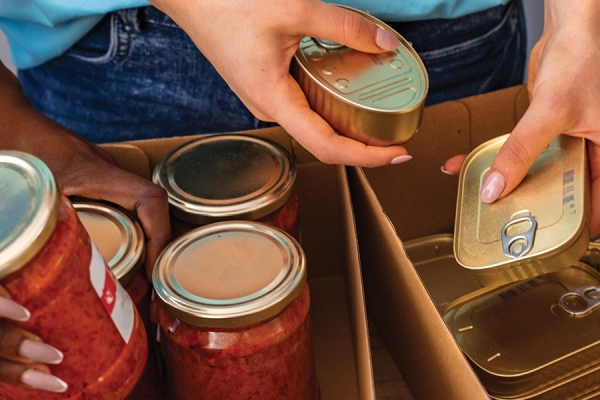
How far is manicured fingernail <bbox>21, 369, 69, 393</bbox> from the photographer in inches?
18.2

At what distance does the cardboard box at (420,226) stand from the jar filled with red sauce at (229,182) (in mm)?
111

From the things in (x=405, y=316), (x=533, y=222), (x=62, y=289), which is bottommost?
(x=405, y=316)

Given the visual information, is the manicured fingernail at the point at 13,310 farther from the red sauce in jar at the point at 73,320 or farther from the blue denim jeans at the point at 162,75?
the blue denim jeans at the point at 162,75

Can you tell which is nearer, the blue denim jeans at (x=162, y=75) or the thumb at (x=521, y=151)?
the thumb at (x=521, y=151)

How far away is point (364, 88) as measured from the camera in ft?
2.13

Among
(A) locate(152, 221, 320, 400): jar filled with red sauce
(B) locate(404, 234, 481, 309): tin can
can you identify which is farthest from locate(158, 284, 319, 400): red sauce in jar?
(B) locate(404, 234, 481, 309): tin can

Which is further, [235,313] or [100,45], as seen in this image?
[100,45]

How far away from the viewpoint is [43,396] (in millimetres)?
507

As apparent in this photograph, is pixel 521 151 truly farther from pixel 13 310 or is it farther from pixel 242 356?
pixel 13 310

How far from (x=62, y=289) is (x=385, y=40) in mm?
427

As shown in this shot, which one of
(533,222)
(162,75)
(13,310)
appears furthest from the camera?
(162,75)

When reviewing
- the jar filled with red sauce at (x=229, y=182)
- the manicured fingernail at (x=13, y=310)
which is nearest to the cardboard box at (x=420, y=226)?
the jar filled with red sauce at (x=229, y=182)

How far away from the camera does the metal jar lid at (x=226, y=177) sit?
0.74 meters

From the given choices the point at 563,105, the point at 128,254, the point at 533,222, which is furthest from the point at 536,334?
the point at 128,254
